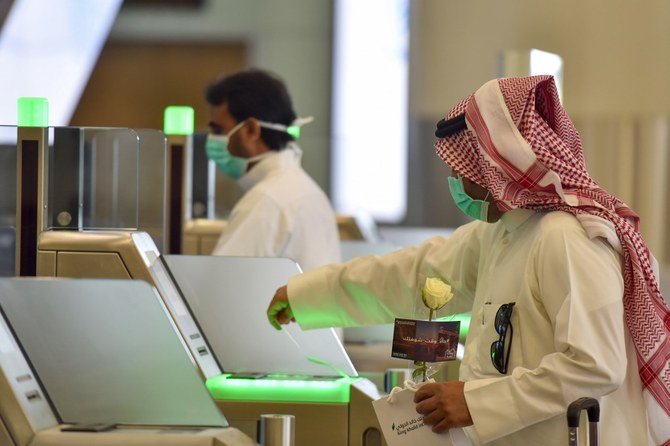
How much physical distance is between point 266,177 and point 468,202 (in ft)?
4.56

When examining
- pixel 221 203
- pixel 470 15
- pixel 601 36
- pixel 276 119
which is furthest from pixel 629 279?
pixel 470 15

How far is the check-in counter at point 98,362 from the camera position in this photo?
1.79 m

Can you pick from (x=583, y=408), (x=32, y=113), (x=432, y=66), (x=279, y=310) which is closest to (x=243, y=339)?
(x=279, y=310)

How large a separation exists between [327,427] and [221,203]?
232 centimetres

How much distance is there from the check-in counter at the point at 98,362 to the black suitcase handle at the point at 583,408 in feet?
1.61

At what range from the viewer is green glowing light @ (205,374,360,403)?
7.38ft

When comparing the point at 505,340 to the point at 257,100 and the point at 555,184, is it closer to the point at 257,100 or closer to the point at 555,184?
the point at 555,184

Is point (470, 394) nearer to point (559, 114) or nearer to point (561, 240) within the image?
point (561, 240)

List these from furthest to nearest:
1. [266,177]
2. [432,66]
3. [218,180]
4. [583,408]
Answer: [432,66], [218,180], [266,177], [583,408]

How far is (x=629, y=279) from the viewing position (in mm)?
1934

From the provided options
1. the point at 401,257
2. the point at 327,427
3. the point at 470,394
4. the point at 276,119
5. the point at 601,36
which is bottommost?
the point at 327,427

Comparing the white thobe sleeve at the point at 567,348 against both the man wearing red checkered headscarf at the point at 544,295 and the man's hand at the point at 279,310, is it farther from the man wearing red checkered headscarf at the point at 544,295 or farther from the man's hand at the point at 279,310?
the man's hand at the point at 279,310

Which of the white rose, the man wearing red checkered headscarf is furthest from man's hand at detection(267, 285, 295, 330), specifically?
the white rose

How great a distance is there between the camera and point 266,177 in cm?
339
